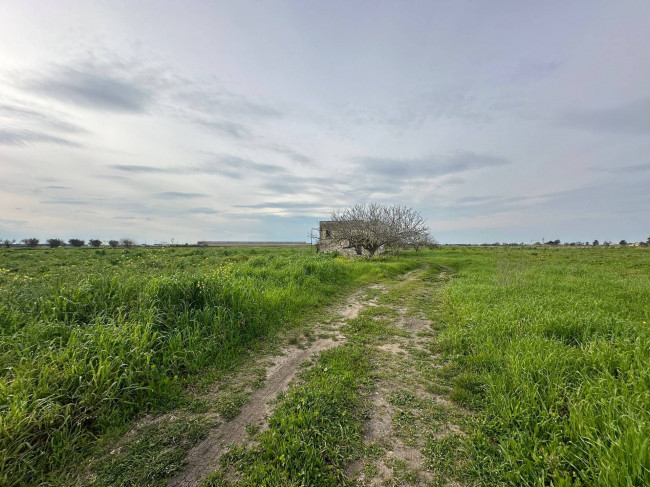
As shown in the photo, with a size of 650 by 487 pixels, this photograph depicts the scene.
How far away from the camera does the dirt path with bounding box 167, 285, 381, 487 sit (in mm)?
2801

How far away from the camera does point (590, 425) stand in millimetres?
2986

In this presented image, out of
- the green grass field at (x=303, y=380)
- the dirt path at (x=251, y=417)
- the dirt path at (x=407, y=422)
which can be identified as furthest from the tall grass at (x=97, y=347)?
the dirt path at (x=407, y=422)

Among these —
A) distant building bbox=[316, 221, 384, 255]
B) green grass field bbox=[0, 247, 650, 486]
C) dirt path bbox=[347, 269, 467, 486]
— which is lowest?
dirt path bbox=[347, 269, 467, 486]

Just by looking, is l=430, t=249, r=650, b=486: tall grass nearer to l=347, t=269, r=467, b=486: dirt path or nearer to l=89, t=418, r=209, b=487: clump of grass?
l=347, t=269, r=467, b=486: dirt path

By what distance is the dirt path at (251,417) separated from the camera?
9.19 feet

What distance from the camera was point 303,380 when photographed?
4531mm

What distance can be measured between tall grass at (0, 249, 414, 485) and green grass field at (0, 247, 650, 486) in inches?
0.9

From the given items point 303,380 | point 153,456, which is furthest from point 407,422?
point 153,456

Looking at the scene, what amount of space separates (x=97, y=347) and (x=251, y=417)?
2.67 m

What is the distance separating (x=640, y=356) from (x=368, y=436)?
457 cm

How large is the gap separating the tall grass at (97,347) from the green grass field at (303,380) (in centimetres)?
2

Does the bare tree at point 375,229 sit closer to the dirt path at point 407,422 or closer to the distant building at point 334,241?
the distant building at point 334,241

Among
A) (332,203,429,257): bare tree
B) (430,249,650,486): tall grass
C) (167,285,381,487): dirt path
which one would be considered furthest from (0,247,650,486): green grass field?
(332,203,429,257): bare tree

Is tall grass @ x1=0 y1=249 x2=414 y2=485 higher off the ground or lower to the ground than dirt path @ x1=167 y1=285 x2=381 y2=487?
higher
